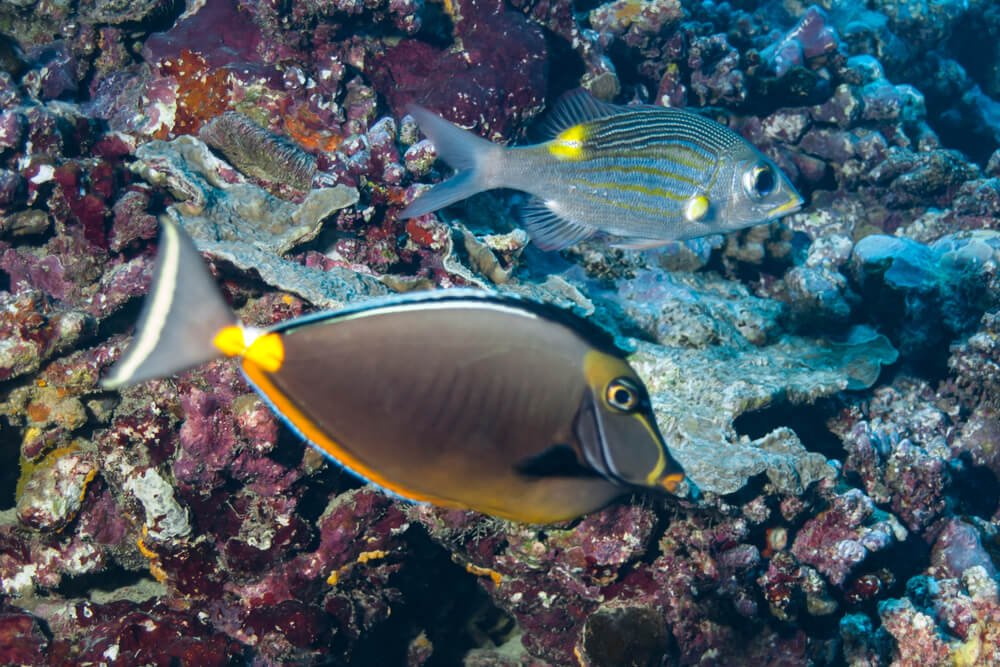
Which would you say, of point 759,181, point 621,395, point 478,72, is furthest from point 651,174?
point 478,72

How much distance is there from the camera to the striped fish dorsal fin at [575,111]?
4.02m

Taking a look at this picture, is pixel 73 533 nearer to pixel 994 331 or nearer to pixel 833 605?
pixel 833 605

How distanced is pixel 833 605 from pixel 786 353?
2340mm

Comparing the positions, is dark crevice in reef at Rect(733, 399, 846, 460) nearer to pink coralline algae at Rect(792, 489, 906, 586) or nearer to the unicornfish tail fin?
pink coralline algae at Rect(792, 489, 906, 586)

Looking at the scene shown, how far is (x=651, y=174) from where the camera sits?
3658 millimetres

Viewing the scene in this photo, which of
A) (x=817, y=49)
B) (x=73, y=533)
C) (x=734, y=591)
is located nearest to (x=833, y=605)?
(x=734, y=591)

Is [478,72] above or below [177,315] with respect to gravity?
below

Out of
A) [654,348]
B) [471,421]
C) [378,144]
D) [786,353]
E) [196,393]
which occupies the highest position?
[471,421]

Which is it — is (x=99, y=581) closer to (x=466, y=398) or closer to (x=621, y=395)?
(x=466, y=398)

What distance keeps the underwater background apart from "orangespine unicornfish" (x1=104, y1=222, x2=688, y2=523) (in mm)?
2338

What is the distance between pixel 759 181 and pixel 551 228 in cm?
122

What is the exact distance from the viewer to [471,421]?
141 centimetres

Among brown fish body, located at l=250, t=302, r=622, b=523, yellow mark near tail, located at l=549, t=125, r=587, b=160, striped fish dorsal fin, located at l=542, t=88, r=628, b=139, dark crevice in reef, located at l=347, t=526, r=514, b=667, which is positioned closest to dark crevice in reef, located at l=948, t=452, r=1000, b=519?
dark crevice in reef, located at l=347, t=526, r=514, b=667

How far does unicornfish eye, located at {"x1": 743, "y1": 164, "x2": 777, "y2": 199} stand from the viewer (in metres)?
3.60
